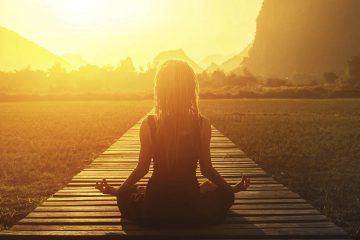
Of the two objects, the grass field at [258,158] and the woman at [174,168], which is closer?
the woman at [174,168]

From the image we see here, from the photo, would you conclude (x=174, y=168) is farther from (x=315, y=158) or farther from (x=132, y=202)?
(x=315, y=158)

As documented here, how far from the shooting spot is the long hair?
3.35 metres

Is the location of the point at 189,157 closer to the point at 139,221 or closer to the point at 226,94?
the point at 139,221

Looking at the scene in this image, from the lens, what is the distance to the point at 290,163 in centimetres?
1059

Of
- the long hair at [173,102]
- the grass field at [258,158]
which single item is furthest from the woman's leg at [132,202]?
the grass field at [258,158]

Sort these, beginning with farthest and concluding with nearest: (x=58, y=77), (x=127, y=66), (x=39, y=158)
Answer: (x=127, y=66) < (x=58, y=77) < (x=39, y=158)

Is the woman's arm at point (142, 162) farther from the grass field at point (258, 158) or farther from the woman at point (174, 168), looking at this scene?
the grass field at point (258, 158)

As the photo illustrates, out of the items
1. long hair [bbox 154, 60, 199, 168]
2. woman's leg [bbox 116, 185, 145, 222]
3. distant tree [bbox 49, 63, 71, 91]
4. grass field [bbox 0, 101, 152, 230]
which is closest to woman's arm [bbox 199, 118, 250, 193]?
long hair [bbox 154, 60, 199, 168]

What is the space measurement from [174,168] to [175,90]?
719 mm

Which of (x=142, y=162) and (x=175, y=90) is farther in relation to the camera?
(x=142, y=162)

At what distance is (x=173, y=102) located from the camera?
135 inches

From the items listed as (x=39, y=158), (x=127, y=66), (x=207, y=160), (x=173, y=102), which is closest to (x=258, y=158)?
(x=39, y=158)

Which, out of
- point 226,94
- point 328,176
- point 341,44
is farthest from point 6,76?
point 328,176

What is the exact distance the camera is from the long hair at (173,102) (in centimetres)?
335
